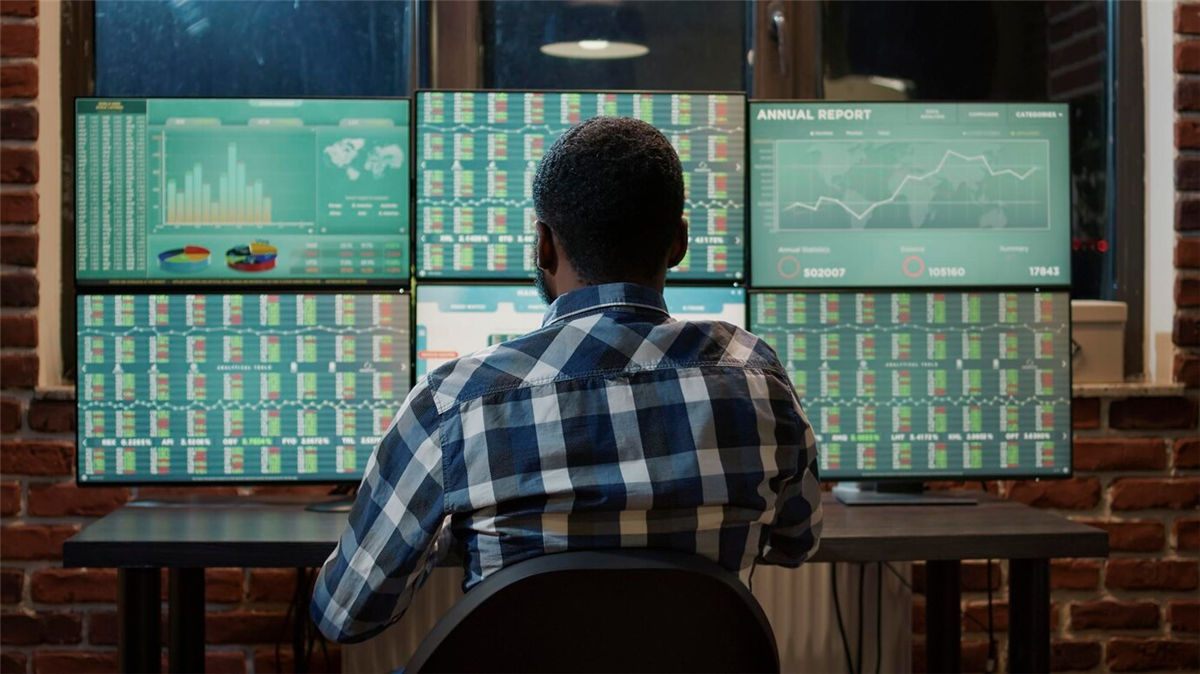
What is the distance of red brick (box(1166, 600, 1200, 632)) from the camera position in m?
2.54

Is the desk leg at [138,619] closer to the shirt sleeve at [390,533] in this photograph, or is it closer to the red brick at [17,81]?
the shirt sleeve at [390,533]

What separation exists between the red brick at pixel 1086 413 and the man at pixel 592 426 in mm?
1507

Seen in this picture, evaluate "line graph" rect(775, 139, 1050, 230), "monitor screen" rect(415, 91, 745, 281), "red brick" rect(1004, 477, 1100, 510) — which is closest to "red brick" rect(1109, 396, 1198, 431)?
"red brick" rect(1004, 477, 1100, 510)

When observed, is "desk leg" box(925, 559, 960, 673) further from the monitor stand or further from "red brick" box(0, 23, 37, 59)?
"red brick" box(0, 23, 37, 59)

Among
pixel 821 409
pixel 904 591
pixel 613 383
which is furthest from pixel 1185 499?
pixel 613 383

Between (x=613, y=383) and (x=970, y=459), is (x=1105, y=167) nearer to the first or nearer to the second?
(x=970, y=459)

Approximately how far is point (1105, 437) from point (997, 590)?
415 millimetres

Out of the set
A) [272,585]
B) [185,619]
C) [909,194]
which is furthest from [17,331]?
[909,194]

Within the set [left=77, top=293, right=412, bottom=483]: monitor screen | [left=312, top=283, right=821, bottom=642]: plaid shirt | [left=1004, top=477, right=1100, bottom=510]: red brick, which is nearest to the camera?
[left=312, top=283, right=821, bottom=642]: plaid shirt

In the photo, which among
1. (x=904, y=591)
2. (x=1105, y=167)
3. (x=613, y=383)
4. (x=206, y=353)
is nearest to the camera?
(x=613, y=383)

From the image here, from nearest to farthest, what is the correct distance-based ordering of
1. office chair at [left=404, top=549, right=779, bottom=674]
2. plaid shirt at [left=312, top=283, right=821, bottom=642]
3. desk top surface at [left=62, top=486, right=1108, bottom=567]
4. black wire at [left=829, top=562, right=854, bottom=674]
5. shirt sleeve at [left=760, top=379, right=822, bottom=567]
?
office chair at [left=404, top=549, right=779, bottom=674] < plaid shirt at [left=312, top=283, right=821, bottom=642] < shirt sleeve at [left=760, top=379, right=822, bottom=567] < desk top surface at [left=62, top=486, right=1108, bottom=567] < black wire at [left=829, top=562, right=854, bottom=674]

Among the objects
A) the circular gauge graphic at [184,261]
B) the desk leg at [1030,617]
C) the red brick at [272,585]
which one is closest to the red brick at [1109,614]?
the desk leg at [1030,617]

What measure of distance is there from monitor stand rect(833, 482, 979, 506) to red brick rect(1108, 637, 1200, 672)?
26.4 inches

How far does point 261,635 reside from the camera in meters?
2.46
